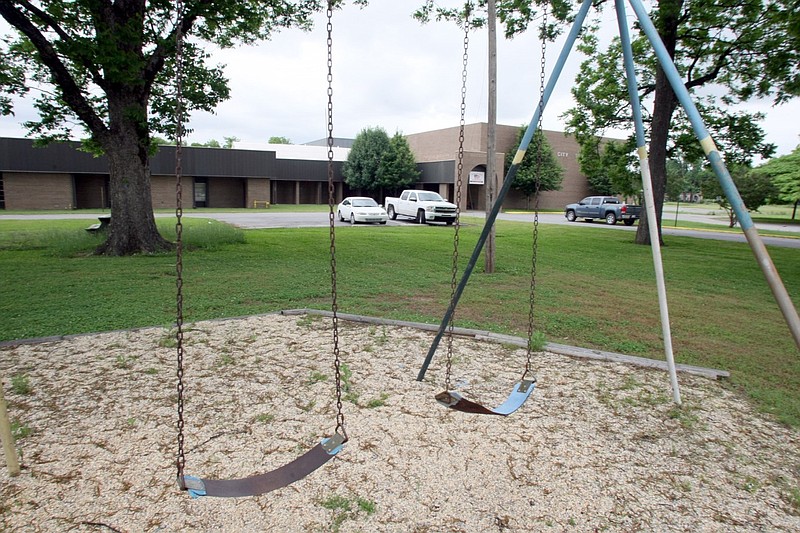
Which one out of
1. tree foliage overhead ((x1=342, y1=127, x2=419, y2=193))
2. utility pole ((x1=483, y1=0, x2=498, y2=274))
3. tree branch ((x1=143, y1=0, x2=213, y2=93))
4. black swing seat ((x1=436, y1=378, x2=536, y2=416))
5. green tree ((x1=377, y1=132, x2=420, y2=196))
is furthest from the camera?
tree foliage overhead ((x1=342, y1=127, x2=419, y2=193))

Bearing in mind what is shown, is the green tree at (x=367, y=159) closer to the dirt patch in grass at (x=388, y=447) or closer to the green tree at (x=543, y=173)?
the green tree at (x=543, y=173)

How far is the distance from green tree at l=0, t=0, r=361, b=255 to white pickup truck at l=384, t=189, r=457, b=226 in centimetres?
1464

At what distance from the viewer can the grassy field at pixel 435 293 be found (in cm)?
635

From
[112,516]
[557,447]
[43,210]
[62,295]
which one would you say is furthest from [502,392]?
[43,210]

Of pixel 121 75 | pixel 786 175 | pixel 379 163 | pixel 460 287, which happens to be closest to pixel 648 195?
pixel 460 287

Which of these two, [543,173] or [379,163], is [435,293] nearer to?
[379,163]

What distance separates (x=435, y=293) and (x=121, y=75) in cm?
798

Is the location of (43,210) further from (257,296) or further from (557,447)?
(557,447)

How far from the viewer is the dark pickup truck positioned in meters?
31.1

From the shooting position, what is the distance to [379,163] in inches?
1778

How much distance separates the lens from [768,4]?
1428 cm

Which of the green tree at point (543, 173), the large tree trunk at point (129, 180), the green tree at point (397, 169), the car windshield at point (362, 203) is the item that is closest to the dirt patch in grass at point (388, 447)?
the large tree trunk at point (129, 180)

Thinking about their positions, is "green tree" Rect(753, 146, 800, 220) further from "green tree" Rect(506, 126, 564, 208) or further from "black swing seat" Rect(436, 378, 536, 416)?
"black swing seat" Rect(436, 378, 536, 416)

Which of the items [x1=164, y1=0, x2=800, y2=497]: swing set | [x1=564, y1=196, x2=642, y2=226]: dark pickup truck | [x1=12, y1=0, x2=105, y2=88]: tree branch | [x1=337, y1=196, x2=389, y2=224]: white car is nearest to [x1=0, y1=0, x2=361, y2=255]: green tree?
[x1=12, y1=0, x2=105, y2=88]: tree branch
